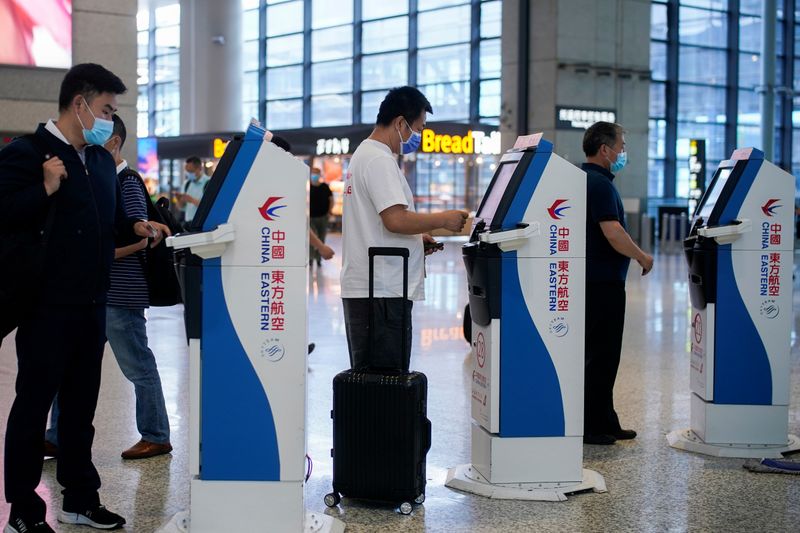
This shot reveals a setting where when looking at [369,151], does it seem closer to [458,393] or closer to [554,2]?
[458,393]

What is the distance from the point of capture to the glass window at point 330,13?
1148 inches

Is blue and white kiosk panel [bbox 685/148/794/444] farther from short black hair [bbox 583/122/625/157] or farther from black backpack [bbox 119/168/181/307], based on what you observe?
black backpack [bbox 119/168/181/307]

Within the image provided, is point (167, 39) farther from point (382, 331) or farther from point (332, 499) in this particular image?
point (332, 499)

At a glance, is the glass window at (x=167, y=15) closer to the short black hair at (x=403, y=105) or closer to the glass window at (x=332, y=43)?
the glass window at (x=332, y=43)

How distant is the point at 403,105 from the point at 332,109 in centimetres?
2619

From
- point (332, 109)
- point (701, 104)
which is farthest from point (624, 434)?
point (332, 109)

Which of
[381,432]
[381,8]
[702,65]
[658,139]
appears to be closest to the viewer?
[381,432]

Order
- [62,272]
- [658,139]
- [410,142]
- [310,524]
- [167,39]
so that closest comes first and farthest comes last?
1. [62,272]
2. [310,524]
3. [410,142]
4. [658,139]
5. [167,39]

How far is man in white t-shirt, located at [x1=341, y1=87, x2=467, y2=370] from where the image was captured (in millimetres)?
3660

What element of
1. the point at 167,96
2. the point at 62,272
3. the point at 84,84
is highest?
the point at 167,96

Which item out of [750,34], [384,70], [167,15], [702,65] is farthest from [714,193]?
[167,15]

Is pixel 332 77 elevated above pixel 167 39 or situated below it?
below

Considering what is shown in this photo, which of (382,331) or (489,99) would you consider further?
(489,99)

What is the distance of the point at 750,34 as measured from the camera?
27.5 metres
